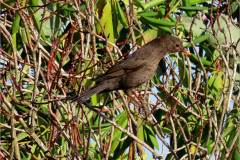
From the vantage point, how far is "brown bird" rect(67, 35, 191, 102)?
16.1ft

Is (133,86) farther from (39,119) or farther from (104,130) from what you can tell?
(39,119)

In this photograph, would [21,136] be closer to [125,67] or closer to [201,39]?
[125,67]

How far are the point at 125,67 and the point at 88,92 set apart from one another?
2.57 feet

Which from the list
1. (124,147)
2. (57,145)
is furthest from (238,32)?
(57,145)

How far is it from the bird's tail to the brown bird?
0.69 ft

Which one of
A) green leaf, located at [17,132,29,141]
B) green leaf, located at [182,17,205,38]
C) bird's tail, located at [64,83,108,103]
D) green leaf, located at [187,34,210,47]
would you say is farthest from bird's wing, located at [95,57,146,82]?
green leaf, located at [17,132,29,141]

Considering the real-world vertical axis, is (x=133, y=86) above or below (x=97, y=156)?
above

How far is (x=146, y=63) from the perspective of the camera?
494cm

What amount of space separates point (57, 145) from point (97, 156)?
529 mm

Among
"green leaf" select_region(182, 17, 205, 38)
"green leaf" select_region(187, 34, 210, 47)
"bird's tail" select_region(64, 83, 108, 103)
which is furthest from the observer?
"green leaf" select_region(182, 17, 205, 38)

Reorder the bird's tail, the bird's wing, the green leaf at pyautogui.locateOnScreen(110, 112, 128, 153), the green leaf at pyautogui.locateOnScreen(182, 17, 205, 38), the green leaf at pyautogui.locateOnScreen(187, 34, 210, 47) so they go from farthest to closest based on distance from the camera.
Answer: the green leaf at pyautogui.locateOnScreen(182, 17, 205, 38) < the green leaf at pyautogui.locateOnScreen(187, 34, 210, 47) < the bird's wing < the green leaf at pyautogui.locateOnScreen(110, 112, 128, 153) < the bird's tail

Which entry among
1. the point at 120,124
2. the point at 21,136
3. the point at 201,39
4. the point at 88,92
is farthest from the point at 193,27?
the point at 21,136

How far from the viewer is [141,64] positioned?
497 cm

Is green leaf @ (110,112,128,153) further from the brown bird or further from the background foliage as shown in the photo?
the brown bird
